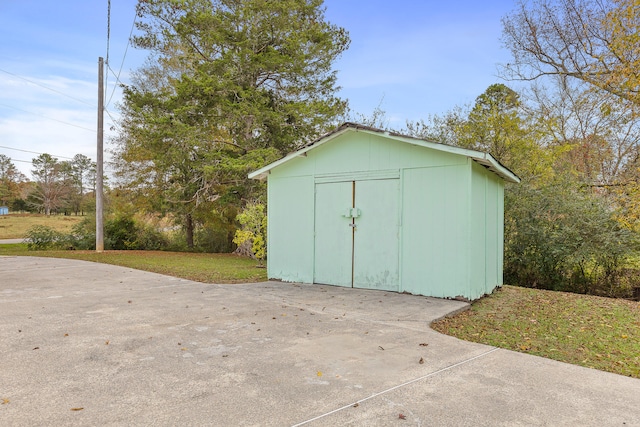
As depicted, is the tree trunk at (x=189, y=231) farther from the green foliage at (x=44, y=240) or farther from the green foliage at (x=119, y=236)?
the green foliage at (x=44, y=240)

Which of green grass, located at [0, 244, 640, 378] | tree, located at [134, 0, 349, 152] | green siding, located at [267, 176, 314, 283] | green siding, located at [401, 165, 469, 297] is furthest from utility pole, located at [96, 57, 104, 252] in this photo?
green siding, located at [401, 165, 469, 297]

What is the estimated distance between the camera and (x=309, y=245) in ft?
25.4

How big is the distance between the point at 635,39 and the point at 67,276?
11.5 meters

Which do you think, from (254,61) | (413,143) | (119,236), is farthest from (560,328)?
(119,236)

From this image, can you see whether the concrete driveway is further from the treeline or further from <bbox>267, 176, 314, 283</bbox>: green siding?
the treeline

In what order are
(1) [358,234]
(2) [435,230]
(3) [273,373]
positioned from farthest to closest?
1. (1) [358,234]
2. (2) [435,230]
3. (3) [273,373]

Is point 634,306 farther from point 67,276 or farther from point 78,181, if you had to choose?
point 78,181

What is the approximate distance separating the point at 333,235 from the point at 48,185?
45.6m

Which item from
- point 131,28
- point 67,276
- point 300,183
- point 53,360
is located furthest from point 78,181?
point 53,360

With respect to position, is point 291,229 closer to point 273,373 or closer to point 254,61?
point 273,373

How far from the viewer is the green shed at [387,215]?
20.1 ft

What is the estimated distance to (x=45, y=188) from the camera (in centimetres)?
4062

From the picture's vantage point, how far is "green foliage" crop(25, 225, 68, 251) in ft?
53.3

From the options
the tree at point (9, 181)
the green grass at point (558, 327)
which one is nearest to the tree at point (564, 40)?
the green grass at point (558, 327)
